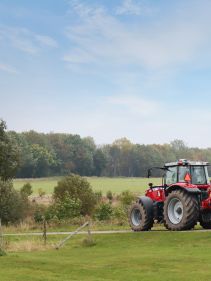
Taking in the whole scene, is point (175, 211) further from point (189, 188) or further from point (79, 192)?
point (79, 192)

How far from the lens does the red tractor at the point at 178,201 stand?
25.2 meters

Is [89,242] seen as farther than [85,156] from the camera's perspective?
No

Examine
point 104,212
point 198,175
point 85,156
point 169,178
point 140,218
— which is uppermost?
point 85,156

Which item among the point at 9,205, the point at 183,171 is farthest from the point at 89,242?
the point at 9,205

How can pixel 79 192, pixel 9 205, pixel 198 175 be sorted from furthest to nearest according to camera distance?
pixel 79 192
pixel 9 205
pixel 198 175

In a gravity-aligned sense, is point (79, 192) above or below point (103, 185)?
below

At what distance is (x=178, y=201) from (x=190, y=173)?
1.58 m

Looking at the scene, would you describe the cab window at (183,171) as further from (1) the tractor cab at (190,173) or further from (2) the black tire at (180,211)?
(2) the black tire at (180,211)

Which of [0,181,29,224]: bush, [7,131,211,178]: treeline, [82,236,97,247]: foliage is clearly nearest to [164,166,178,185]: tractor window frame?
[82,236,97,247]: foliage

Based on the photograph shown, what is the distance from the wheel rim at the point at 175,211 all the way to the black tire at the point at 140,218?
1633 mm

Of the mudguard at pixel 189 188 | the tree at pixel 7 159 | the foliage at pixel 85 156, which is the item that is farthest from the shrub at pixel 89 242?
the foliage at pixel 85 156

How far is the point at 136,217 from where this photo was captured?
28.5 meters

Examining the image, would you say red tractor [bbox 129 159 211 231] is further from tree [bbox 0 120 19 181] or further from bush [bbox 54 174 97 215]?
tree [bbox 0 120 19 181]

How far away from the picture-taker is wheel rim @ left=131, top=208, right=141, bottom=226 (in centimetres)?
2825
